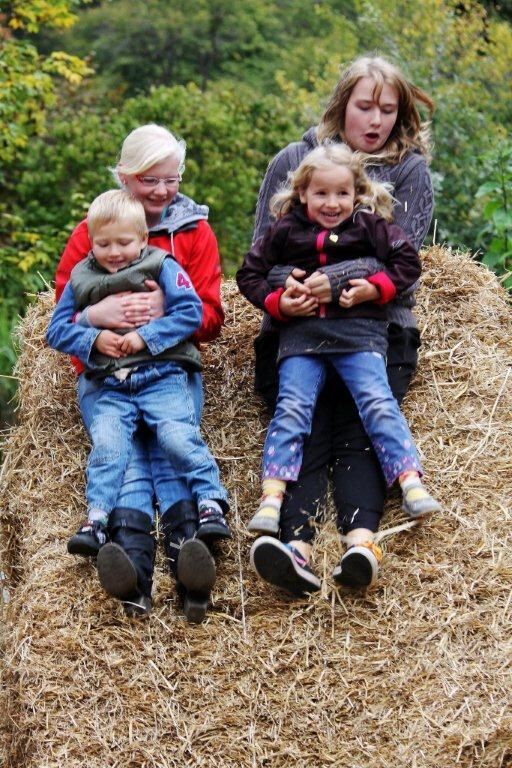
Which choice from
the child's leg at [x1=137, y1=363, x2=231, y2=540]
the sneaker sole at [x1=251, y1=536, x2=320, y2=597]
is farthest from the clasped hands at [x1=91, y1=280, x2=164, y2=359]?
the sneaker sole at [x1=251, y1=536, x2=320, y2=597]

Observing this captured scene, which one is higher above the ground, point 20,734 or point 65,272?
point 65,272

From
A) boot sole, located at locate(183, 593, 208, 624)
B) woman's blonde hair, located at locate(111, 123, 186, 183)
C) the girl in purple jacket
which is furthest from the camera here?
woman's blonde hair, located at locate(111, 123, 186, 183)

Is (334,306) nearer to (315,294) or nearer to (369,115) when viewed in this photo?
(315,294)

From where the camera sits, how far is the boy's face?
4.25 metres

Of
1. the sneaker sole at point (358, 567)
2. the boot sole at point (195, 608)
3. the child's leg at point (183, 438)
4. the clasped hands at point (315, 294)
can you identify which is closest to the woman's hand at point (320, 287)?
the clasped hands at point (315, 294)

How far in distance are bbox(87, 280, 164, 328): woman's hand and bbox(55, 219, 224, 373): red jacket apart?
10.9 inches

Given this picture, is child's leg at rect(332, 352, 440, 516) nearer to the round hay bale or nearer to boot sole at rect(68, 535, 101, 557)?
the round hay bale

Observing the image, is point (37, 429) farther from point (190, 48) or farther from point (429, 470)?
point (190, 48)

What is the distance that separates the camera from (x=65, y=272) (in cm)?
460

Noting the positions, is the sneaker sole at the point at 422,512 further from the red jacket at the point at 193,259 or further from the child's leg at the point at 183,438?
the red jacket at the point at 193,259

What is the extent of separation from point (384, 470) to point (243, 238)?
255 inches

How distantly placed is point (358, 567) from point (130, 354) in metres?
1.20

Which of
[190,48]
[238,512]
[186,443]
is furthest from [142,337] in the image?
[190,48]

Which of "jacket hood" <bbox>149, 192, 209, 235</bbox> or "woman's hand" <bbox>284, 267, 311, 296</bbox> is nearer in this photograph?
"woman's hand" <bbox>284, 267, 311, 296</bbox>
